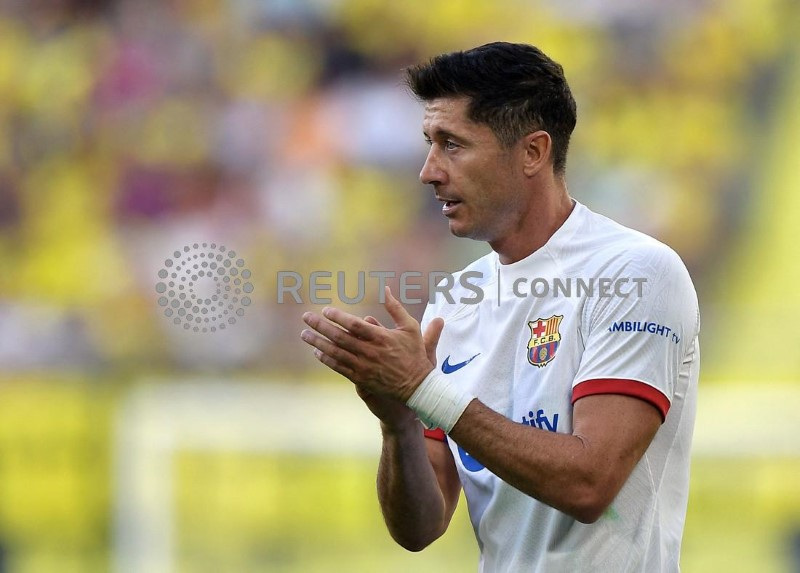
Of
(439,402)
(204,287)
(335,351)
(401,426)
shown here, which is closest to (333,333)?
(335,351)

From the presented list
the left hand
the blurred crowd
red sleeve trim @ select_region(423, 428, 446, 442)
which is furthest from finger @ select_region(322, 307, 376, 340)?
the blurred crowd

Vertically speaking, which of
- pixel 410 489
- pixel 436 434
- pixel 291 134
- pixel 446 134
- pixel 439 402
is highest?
pixel 291 134

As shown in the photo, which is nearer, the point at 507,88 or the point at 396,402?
the point at 396,402

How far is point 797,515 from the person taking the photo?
5.63 metres

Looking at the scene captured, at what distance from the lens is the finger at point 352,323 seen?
2.20m

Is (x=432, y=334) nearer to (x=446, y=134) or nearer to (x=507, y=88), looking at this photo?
(x=446, y=134)

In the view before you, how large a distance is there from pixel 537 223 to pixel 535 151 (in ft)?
0.59

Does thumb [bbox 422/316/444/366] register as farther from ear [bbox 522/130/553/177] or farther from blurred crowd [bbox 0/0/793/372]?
blurred crowd [bbox 0/0/793/372]

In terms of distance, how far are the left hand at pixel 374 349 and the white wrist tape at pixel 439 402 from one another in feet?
0.07

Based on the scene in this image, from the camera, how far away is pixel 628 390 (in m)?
2.26

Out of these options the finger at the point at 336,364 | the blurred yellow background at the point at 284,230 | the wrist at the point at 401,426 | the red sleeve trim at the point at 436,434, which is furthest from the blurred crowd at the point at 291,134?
the finger at the point at 336,364

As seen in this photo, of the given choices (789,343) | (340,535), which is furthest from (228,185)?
(789,343)

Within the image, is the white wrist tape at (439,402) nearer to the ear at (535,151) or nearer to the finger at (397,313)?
the finger at (397,313)

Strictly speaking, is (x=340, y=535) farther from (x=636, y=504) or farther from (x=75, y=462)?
(x=636, y=504)
